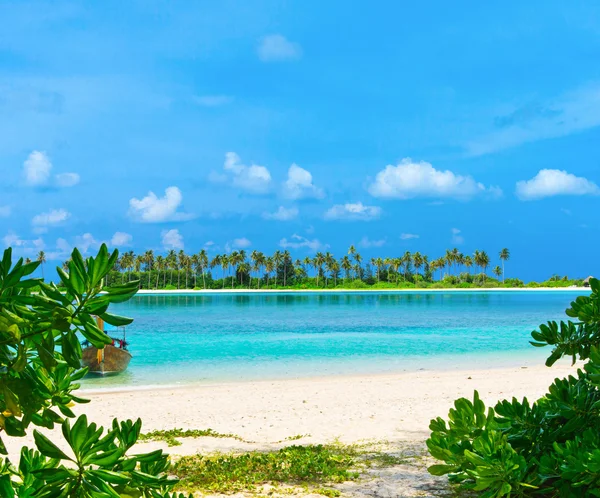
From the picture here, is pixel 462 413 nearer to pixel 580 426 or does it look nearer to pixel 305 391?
pixel 580 426

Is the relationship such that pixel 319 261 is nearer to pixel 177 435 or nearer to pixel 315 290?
pixel 315 290

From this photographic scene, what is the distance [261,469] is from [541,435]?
3.63 meters

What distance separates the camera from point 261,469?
6.16 metres

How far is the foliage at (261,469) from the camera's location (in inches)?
225

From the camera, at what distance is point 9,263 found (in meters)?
1.11

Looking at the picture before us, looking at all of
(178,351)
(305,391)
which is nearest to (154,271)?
(178,351)

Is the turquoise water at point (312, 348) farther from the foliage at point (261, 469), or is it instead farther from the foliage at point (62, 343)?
the foliage at point (62, 343)

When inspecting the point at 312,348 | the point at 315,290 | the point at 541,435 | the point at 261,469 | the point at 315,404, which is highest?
the point at 541,435

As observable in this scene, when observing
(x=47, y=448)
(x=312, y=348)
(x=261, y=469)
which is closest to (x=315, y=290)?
(x=312, y=348)

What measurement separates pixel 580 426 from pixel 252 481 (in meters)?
3.67

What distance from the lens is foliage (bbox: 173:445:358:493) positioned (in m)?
5.70

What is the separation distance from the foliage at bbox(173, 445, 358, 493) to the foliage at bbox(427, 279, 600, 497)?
2.60 meters

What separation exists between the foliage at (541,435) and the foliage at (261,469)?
8.53ft

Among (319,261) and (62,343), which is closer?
(62,343)
